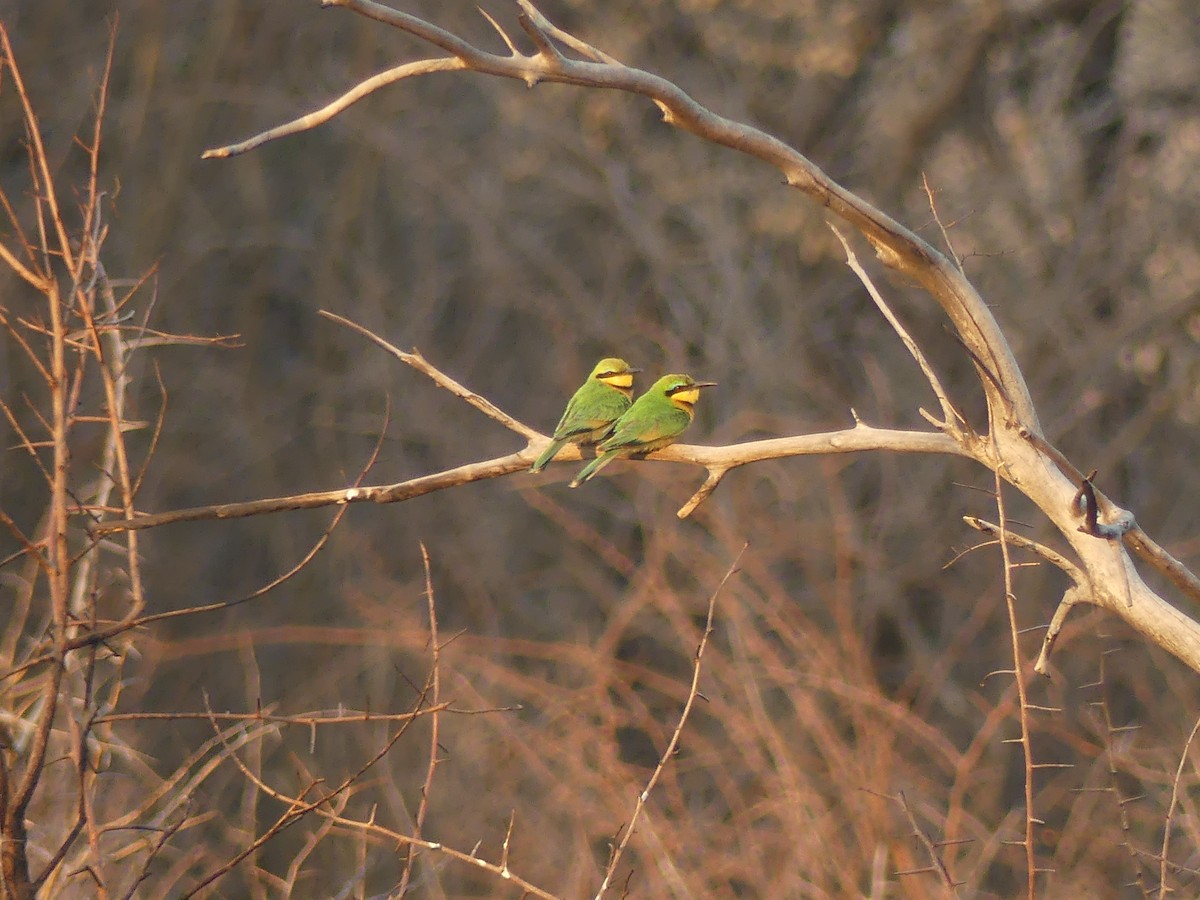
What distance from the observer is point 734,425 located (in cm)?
1074

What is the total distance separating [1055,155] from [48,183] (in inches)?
448

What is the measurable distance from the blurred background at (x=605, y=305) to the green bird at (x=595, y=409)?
19.8 feet

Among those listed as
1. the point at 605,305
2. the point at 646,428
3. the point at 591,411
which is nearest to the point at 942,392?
the point at 646,428

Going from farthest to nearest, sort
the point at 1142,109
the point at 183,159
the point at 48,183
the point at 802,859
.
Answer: the point at 1142,109, the point at 183,159, the point at 802,859, the point at 48,183

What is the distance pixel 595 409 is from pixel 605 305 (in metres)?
7.95

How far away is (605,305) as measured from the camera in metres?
12.6

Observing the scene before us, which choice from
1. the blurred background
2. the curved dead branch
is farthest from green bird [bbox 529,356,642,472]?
the blurred background

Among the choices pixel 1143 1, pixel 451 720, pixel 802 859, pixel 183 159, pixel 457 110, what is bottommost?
pixel 451 720

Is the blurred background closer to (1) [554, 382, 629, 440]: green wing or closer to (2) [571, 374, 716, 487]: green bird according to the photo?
(1) [554, 382, 629, 440]: green wing

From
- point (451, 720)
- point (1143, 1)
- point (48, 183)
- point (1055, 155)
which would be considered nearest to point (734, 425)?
point (451, 720)

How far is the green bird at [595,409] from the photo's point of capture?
4512 mm

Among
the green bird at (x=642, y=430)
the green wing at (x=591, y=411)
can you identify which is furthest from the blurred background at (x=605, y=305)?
the green bird at (x=642, y=430)

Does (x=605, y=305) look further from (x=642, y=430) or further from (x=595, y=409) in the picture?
(x=642, y=430)

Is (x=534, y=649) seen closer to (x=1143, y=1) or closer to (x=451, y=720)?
(x=451, y=720)
